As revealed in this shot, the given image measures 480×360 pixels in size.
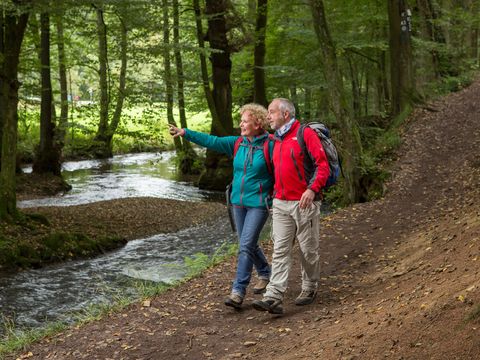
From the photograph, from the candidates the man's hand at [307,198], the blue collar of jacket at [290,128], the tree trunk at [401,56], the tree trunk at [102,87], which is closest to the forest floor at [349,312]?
the man's hand at [307,198]

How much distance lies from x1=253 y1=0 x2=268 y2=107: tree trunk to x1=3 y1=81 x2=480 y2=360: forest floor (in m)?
12.5

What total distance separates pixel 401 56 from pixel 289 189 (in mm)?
13251

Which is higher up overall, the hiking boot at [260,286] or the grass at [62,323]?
the hiking boot at [260,286]

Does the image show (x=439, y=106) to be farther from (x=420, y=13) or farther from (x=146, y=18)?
(x=146, y=18)

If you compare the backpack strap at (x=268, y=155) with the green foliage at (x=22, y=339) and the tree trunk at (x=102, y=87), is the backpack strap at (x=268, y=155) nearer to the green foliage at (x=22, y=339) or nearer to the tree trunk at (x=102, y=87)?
the green foliage at (x=22, y=339)

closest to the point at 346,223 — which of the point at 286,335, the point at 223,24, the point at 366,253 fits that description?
the point at 366,253

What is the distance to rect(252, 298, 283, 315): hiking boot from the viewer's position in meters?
5.89

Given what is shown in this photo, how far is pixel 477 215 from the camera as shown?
27.8 feet

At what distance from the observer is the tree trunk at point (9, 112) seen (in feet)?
41.2

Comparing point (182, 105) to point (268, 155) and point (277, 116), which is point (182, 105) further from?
point (277, 116)

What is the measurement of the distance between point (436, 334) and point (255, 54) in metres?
19.4

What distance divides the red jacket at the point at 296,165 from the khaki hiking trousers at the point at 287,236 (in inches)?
5.2

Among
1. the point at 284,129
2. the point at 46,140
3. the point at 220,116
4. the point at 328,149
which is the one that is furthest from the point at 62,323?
the point at 46,140

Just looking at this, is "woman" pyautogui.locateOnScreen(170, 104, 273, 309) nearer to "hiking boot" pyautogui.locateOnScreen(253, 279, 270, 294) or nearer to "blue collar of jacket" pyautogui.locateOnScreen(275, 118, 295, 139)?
"blue collar of jacket" pyautogui.locateOnScreen(275, 118, 295, 139)
